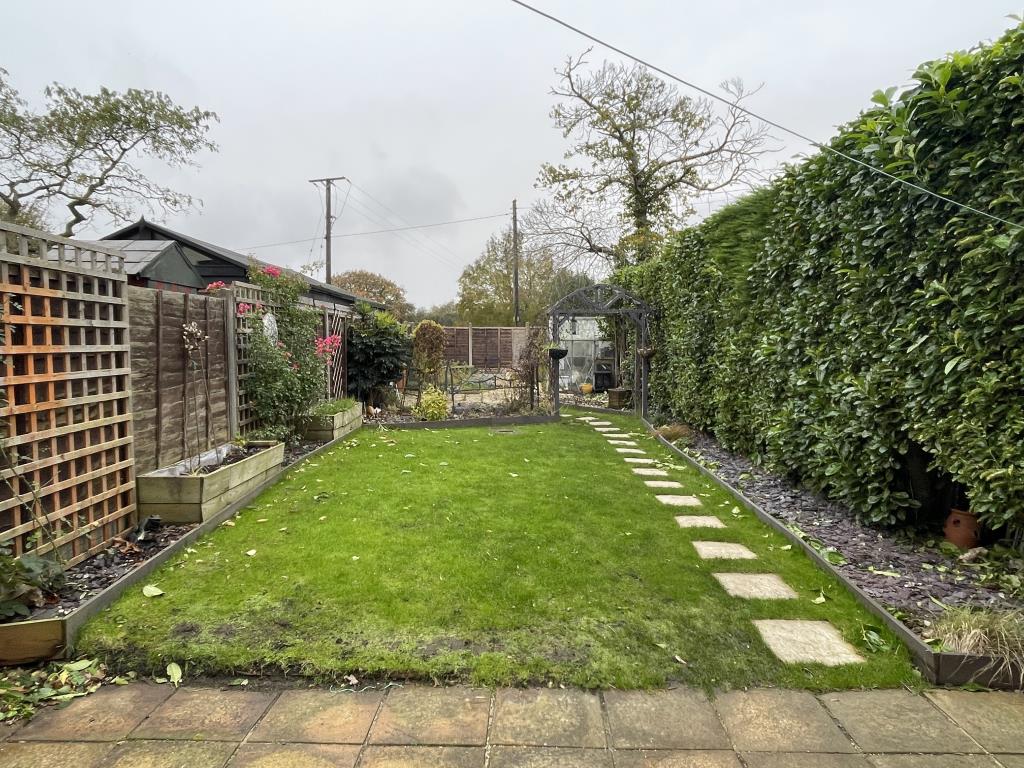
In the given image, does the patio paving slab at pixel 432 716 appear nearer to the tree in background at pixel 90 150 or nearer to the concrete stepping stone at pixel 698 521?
the concrete stepping stone at pixel 698 521

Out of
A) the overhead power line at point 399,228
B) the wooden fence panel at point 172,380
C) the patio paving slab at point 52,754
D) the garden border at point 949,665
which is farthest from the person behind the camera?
the overhead power line at point 399,228

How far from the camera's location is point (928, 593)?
106 inches

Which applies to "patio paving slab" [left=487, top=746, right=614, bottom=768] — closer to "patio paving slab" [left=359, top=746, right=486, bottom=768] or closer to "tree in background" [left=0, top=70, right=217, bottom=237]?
"patio paving slab" [left=359, top=746, right=486, bottom=768]

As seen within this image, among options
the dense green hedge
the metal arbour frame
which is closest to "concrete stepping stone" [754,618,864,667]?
the dense green hedge

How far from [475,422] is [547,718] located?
272 inches

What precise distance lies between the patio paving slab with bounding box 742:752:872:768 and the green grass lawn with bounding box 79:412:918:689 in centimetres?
38

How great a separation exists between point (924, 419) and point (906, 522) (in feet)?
3.00

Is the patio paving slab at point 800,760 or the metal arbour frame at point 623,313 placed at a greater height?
the metal arbour frame at point 623,313

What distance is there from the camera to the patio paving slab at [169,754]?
166 centimetres

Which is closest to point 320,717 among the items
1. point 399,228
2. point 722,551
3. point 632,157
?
point 722,551

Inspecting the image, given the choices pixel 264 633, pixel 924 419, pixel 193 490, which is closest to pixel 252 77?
pixel 193 490

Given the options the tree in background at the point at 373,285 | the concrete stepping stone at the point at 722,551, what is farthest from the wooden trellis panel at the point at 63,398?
the tree in background at the point at 373,285

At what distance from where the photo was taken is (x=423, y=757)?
1696 mm

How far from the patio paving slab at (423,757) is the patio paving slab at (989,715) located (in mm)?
1670
